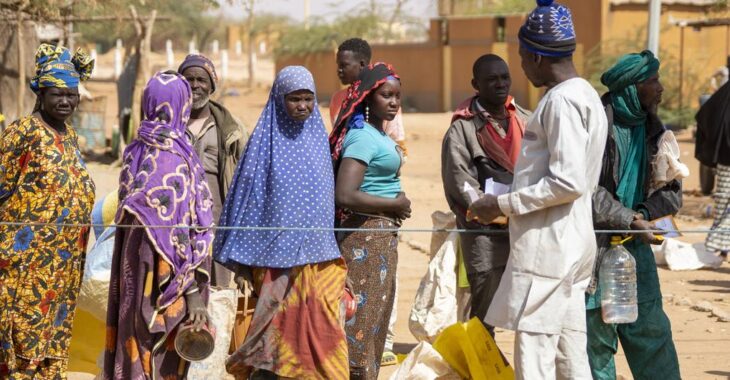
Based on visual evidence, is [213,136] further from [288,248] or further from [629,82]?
[629,82]

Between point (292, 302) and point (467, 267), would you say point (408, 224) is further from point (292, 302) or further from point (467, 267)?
point (292, 302)

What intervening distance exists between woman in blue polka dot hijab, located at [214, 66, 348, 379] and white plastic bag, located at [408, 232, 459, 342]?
179cm

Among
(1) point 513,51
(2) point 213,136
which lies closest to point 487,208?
(2) point 213,136

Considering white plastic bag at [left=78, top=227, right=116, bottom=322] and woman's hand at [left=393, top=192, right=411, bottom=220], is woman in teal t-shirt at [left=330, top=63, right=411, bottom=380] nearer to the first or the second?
woman's hand at [left=393, top=192, right=411, bottom=220]

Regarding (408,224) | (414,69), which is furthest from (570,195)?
(414,69)

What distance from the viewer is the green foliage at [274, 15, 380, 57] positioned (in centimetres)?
3691

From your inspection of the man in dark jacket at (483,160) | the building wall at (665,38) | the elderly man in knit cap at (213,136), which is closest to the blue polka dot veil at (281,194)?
the man in dark jacket at (483,160)

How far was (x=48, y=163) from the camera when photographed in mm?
5457

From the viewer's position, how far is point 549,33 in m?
4.60

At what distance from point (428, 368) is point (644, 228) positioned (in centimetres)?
120

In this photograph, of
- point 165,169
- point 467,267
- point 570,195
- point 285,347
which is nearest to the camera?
point 570,195

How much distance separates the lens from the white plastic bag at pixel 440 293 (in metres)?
6.98

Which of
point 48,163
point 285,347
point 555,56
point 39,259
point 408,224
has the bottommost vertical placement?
point 408,224

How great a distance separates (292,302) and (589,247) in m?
1.39
